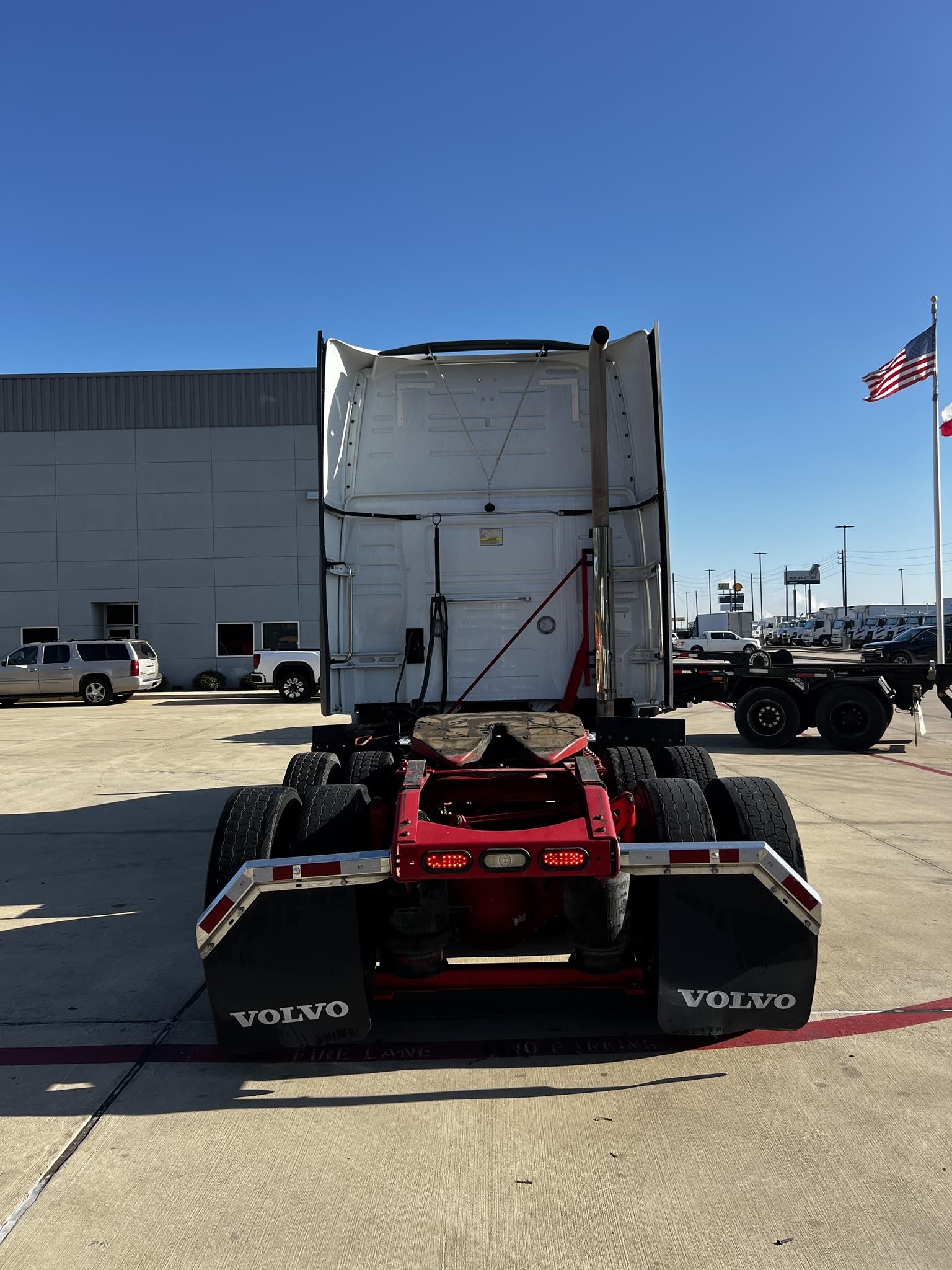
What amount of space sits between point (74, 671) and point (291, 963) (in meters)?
23.7

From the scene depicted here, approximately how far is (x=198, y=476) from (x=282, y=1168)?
3000 centimetres

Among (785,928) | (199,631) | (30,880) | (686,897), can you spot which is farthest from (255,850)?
(199,631)

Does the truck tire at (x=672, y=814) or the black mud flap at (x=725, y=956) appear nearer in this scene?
the black mud flap at (x=725, y=956)

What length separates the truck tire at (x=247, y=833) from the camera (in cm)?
379

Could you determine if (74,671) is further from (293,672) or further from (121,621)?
(121,621)

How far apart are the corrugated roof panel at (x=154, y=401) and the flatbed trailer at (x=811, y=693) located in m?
20.6

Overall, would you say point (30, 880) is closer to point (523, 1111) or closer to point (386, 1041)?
point (386, 1041)

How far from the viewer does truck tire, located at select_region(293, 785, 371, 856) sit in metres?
3.83

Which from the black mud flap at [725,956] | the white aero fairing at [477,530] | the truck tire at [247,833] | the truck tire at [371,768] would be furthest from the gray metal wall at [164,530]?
the black mud flap at [725,956]

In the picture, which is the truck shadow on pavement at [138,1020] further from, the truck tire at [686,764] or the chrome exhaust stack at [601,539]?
the chrome exhaust stack at [601,539]

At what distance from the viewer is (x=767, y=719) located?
547 inches

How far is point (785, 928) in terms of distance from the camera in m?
3.44

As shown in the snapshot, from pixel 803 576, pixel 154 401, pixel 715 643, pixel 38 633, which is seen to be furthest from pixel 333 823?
pixel 803 576

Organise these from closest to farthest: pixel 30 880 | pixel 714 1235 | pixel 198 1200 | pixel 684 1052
Result: pixel 714 1235
pixel 198 1200
pixel 684 1052
pixel 30 880
